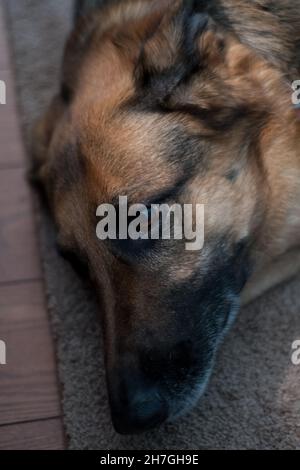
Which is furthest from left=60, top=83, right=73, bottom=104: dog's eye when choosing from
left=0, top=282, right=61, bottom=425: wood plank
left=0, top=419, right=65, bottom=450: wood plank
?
left=0, top=419, right=65, bottom=450: wood plank

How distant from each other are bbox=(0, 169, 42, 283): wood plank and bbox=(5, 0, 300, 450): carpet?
45 mm

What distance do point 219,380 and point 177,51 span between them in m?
0.78

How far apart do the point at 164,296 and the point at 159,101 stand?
0.41 m

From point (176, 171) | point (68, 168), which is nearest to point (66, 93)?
point (68, 168)

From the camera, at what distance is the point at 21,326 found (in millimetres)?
1647

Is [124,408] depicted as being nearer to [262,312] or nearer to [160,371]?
[160,371]

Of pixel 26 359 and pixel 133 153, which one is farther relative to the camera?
pixel 26 359

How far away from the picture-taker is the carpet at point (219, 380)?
1.40 metres

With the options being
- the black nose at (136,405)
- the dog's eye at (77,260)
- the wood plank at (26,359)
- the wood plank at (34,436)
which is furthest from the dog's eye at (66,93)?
the wood plank at (34,436)

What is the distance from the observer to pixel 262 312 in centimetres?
156

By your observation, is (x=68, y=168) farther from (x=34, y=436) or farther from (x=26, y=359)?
(x=34, y=436)

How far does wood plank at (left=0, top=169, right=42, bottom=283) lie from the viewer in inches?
68.5

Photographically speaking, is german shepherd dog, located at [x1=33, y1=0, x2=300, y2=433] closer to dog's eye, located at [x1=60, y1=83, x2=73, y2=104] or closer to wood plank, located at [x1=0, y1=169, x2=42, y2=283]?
dog's eye, located at [x1=60, y1=83, x2=73, y2=104]

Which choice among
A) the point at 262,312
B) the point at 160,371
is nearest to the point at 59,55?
the point at 262,312
